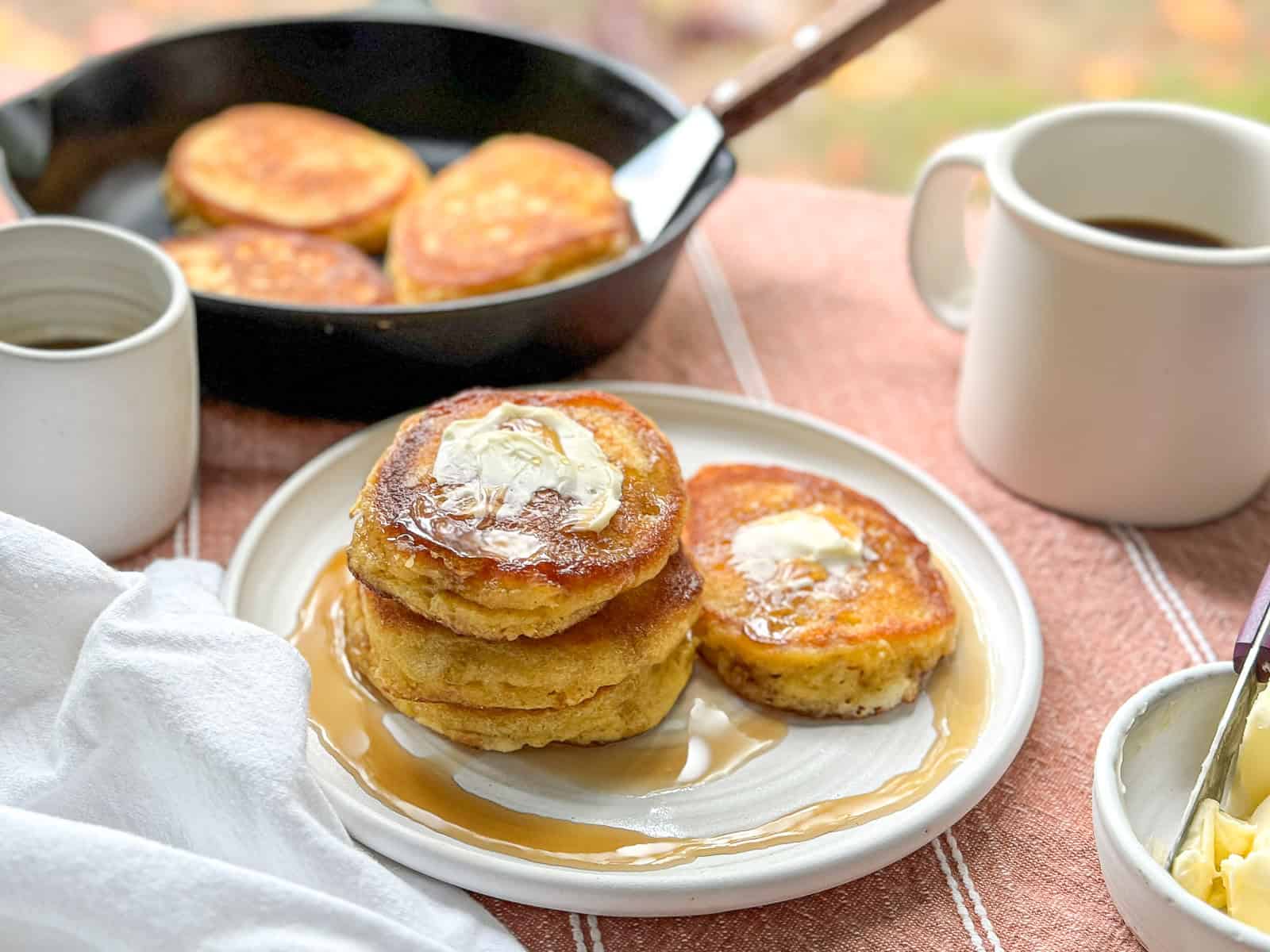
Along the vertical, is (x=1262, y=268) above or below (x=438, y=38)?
above

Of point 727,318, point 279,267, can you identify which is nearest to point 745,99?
point 727,318

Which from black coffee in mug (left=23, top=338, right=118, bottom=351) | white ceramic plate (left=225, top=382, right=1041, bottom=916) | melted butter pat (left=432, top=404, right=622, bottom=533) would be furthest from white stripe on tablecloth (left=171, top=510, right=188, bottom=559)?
melted butter pat (left=432, top=404, right=622, bottom=533)

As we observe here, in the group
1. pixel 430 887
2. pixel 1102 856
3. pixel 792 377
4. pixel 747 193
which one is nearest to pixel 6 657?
pixel 430 887

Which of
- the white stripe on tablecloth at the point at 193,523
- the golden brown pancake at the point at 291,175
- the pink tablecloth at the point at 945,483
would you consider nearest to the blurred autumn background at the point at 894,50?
the pink tablecloth at the point at 945,483

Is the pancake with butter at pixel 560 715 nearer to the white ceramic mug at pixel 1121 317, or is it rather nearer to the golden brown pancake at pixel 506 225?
the white ceramic mug at pixel 1121 317

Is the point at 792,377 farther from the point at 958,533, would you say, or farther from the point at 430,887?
the point at 430,887

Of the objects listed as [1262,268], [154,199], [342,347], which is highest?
[1262,268]
